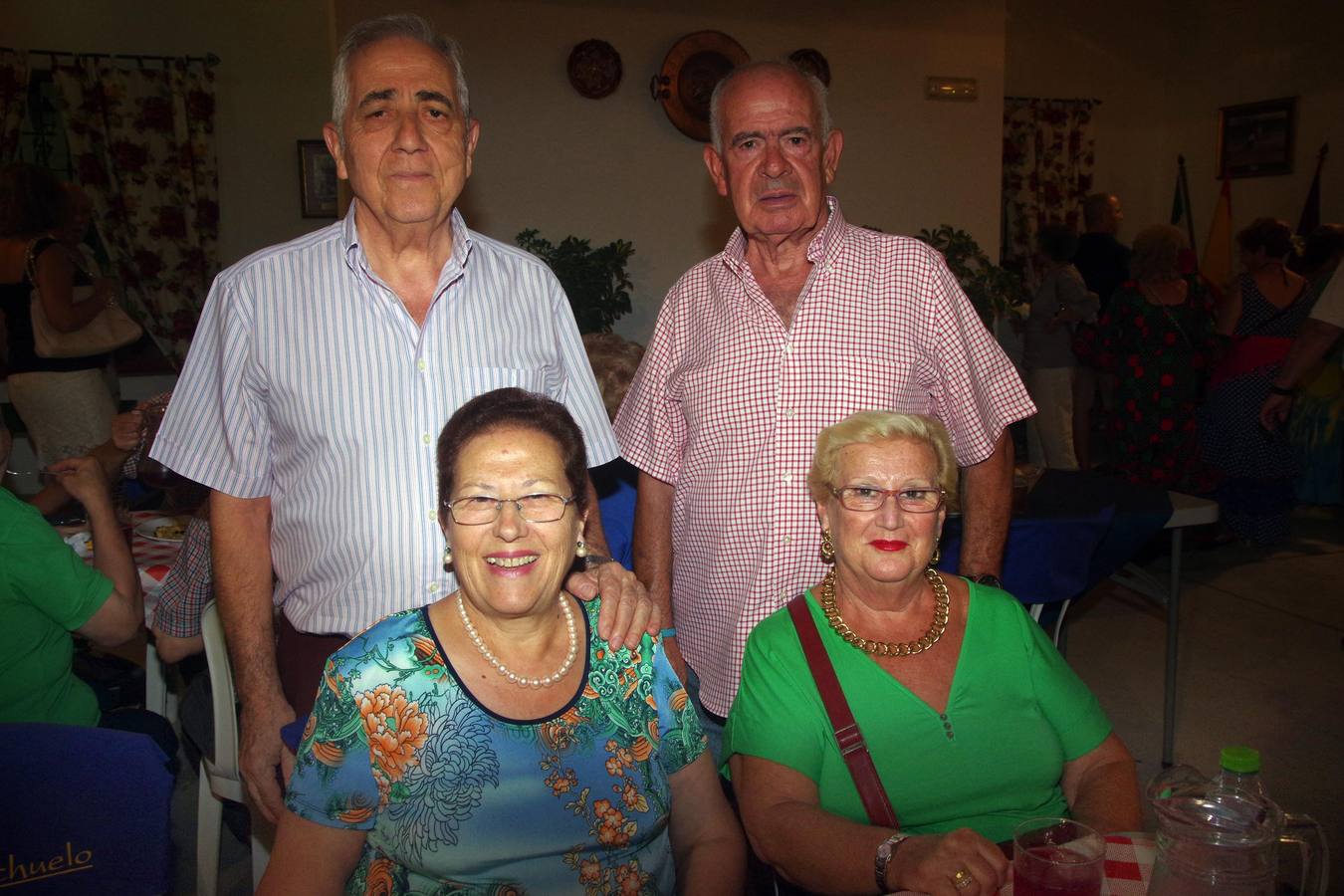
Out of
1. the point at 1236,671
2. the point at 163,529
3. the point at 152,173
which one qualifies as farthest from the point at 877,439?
the point at 152,173

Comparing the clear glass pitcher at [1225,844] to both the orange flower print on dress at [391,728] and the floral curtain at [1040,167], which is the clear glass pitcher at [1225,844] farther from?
the floral curtain at [1040,167]

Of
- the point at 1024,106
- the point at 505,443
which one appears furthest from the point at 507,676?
the point at 1024,106

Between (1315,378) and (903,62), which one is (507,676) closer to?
(903,62)

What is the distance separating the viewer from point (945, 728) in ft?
5.60

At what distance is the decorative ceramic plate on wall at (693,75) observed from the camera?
5.88 m

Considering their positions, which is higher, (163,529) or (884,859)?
(163,529)

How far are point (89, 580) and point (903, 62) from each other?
5613mm

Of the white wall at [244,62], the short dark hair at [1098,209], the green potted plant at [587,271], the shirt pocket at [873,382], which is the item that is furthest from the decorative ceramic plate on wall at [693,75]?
the shirt pocket at [873,382]

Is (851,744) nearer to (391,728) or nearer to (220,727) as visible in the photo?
(391,728)

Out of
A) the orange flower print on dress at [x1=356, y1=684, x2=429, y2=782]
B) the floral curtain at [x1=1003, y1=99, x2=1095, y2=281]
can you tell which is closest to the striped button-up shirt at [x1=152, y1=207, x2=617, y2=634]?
the orange flower print on dress at [x1=356, y1=684, x2=429, y2=782]

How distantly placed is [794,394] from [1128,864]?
3.53ft

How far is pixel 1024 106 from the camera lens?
9438 mm

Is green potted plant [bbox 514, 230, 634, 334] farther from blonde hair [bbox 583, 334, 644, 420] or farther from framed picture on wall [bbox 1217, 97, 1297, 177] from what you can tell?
framed picture on wall [bbox 1217, 97, 1297, 177]

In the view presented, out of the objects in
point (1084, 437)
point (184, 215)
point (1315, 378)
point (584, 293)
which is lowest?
point (1084, 437)
